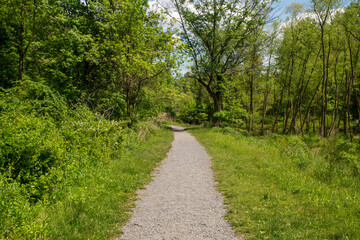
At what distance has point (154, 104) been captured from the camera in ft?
56.2

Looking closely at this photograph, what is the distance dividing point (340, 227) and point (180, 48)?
1162 cm

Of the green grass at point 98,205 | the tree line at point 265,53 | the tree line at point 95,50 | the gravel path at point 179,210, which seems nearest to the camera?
the green grass at point 98,205

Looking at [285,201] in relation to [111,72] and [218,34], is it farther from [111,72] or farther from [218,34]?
[218,34]

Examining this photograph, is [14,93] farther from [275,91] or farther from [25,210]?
[275,91]

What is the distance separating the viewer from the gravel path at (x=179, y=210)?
4156 mm

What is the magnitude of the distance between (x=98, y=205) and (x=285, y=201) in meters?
4.38

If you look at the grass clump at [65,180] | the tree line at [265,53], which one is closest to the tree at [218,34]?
the tree line at [265,53]

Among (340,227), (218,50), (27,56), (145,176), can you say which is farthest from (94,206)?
(218,50)

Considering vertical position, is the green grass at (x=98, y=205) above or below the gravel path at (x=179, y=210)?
above

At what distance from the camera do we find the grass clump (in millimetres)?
3768

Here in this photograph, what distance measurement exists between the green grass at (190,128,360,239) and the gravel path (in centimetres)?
34

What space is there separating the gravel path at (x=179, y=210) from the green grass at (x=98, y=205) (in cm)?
31

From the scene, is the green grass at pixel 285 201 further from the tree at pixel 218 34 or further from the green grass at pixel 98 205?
the tree at pixel 218 34

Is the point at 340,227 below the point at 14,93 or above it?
below
